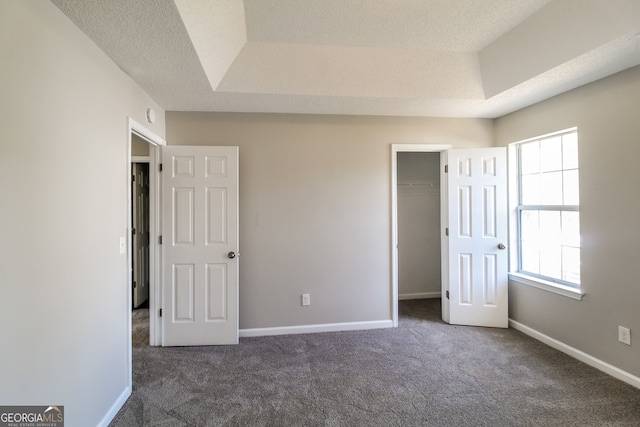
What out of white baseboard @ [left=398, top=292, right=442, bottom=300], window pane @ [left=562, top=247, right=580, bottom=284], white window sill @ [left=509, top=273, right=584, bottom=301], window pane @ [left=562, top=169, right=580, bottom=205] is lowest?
white baseboard @ [left=398, top=292, right=442, bottom=300]

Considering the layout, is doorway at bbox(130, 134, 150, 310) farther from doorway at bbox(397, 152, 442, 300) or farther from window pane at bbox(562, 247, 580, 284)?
window pane at bbox(562, 247, 580, 284)

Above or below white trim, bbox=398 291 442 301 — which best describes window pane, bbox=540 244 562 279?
above

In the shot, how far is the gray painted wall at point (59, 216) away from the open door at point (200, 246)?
2.46 ft

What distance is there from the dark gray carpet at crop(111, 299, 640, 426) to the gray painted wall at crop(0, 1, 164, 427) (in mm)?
525

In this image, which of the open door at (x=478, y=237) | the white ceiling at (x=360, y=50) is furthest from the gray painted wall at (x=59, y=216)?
the open door at (x=478, y=237)

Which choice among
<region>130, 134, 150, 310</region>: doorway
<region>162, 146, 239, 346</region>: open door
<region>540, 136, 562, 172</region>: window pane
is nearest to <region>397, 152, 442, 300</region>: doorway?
<region>540, 136, 562, 172</region>: window pane

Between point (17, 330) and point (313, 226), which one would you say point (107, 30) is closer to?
point (17, 330)

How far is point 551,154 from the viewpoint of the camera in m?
2.78

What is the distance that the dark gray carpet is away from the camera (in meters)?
1.78

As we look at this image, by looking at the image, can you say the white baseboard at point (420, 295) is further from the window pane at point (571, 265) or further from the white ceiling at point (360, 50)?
the white ceiling at point (360, 50)

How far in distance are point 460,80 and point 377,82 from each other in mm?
807

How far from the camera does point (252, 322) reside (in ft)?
9.64

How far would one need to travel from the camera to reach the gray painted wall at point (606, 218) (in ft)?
6.79

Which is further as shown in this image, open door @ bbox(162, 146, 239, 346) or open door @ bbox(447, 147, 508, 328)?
open door @ bbox(447, 147, 508, 328)
